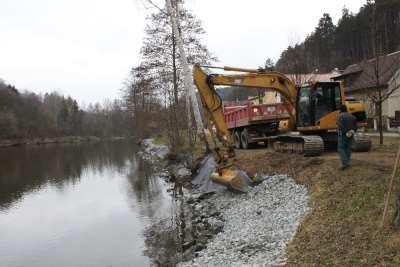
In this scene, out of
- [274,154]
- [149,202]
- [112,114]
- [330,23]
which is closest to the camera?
[274,154]

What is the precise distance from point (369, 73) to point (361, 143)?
79.9ft

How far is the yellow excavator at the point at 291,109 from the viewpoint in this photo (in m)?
16.7

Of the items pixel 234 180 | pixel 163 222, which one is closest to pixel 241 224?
pixel 234 180

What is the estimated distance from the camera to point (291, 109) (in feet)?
64.0

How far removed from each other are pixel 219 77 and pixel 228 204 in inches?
184

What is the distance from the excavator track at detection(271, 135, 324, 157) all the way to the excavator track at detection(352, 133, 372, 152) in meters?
1.27

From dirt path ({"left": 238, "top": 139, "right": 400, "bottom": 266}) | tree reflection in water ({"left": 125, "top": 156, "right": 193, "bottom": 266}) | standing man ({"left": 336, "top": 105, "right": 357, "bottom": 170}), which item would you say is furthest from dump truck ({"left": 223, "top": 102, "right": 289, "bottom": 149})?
standing man ({"left": 336, "top": 105, "right": 357, "bottom": 170})

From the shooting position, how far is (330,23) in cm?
7681

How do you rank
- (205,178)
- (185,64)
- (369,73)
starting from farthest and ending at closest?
(369,73), (185,64), (205,178)

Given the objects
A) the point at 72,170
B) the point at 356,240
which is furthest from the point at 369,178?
the point at 72,170

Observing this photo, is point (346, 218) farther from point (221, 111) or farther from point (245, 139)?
point (245, 139)

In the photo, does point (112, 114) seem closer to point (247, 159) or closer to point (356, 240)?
point (247, 159)

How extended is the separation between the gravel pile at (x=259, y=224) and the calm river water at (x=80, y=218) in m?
2.51

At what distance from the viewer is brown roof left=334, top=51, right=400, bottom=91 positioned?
36331 millimetres
